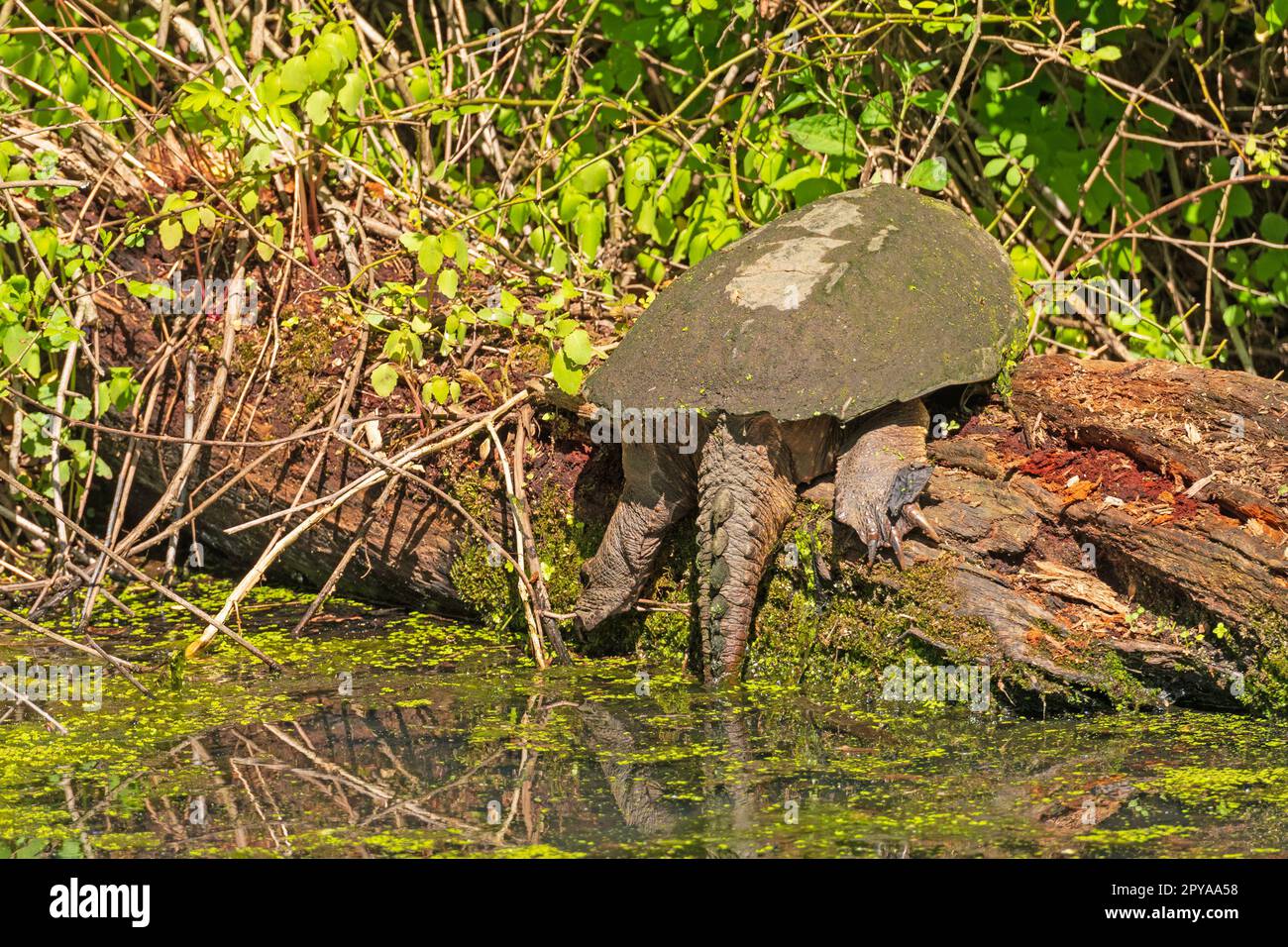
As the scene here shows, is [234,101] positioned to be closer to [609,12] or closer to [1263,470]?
[609,12]

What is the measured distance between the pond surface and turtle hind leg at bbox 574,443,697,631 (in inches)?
8.0

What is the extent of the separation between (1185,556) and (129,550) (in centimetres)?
299

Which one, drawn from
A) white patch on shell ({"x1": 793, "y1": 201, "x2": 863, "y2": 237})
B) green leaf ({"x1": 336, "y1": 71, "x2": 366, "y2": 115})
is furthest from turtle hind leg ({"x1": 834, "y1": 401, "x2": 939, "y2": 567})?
green leaf ({"x1": 336, "y1": 71, "x2": 366, "y2": 115})

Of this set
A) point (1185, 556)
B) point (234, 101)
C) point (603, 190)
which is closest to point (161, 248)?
point (234, 101)

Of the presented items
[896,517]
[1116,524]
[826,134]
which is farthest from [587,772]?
[826,134]

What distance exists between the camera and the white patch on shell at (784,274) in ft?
12.2

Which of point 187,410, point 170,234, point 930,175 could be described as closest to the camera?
point 170,234

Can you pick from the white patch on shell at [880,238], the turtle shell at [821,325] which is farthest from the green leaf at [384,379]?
the white patch on shell at [880,238]

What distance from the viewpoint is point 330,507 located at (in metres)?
4.02

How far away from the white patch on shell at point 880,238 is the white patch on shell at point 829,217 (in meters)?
0.08

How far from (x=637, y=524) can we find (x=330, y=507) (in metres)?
0.92

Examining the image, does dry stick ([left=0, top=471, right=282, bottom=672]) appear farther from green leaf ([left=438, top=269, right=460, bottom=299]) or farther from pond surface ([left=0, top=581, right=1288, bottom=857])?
green leaf ([left=438, top=269, right=460, bottom=299])

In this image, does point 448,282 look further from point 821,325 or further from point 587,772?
point 587,772

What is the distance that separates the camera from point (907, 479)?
3.53 m
